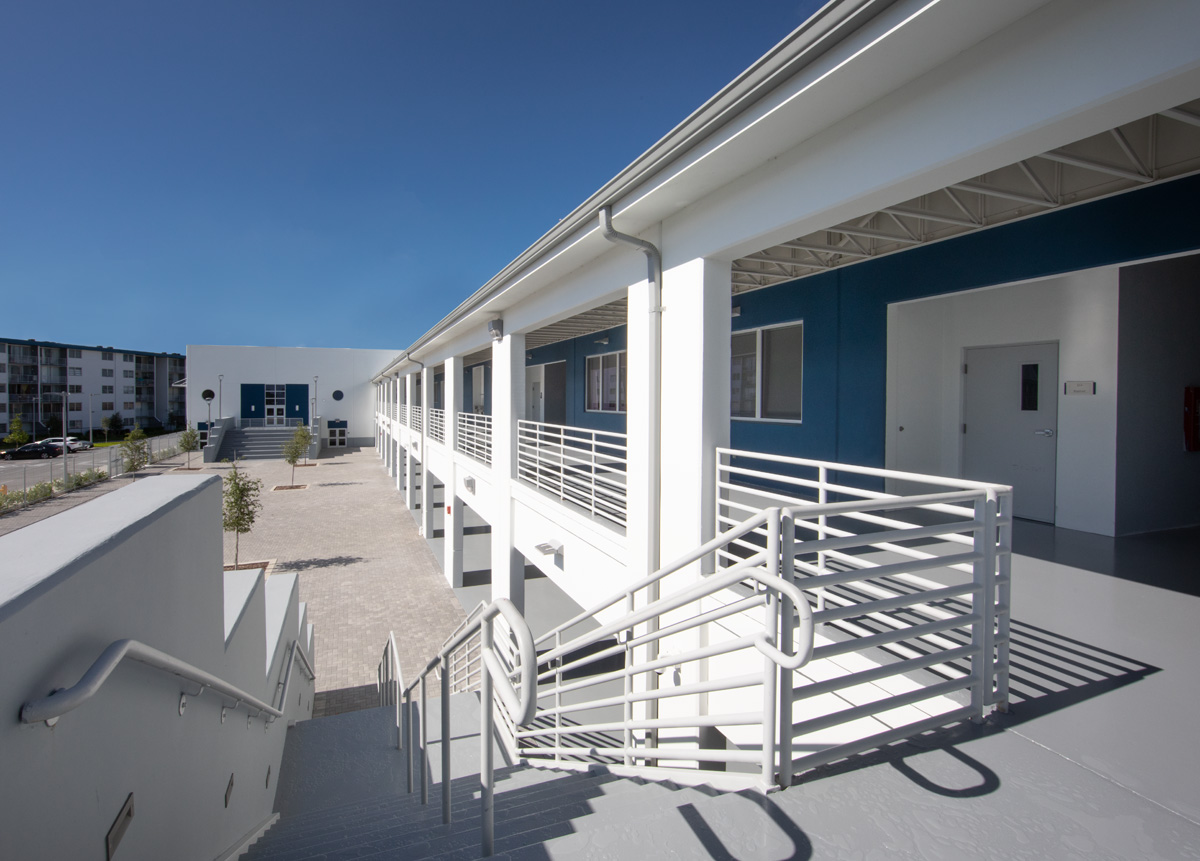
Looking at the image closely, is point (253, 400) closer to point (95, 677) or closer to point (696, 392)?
point (696, 392)

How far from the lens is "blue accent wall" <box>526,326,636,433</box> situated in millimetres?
14789

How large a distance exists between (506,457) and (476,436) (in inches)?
123

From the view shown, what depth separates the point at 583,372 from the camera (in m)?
16.8

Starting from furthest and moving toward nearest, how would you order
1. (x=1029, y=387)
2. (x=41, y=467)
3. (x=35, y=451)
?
(x=35, y=451) → (x=41, y=467) → (x=1029, y=387)

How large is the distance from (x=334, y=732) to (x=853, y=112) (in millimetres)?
8147

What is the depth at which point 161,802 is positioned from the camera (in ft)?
8.45

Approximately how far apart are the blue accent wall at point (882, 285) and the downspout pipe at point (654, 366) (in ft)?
13.4

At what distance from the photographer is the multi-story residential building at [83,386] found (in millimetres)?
59938

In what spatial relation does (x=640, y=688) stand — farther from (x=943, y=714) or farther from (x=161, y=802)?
(x=161, y=802)

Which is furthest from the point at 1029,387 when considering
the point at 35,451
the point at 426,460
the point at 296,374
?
the point at 35,451

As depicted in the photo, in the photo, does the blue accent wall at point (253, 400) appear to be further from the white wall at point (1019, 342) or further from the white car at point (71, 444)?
the white wall at point (1019, 342)

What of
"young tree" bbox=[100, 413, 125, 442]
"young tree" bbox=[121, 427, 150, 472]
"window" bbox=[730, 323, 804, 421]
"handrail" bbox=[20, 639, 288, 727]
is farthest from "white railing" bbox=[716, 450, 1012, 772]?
"young tree" bbox=[100, 413, 125, 442]

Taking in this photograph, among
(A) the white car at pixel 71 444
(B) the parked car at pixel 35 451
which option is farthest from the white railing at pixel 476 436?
(A) the white car at pixel 71 444

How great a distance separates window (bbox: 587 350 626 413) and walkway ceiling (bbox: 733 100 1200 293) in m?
6.78
